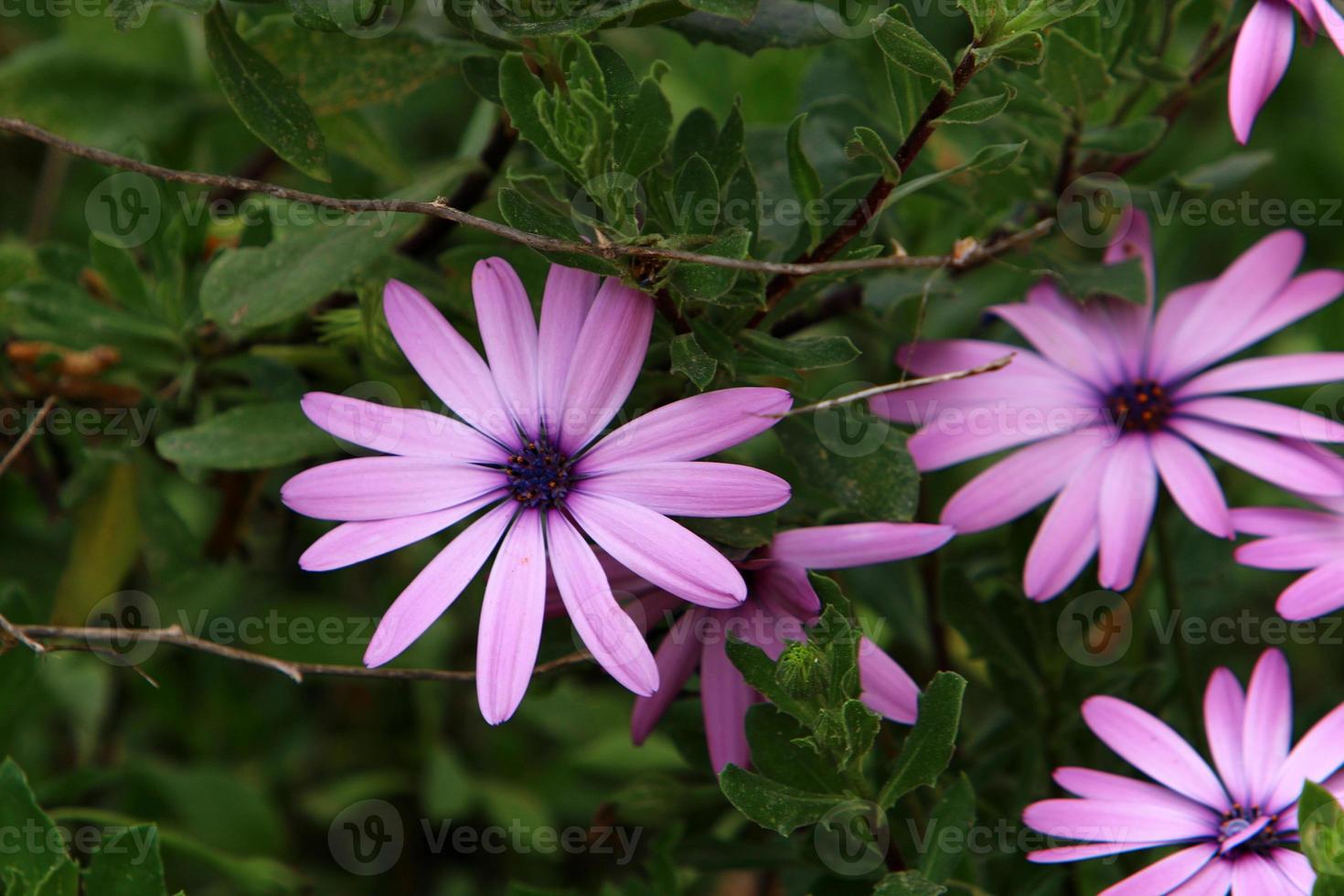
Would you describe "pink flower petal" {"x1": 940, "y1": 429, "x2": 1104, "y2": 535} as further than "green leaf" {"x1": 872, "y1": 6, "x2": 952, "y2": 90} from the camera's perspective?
Yes

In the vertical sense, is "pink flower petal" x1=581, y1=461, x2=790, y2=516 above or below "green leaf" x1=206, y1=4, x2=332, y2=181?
below

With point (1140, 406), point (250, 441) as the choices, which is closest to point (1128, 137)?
point (1140, 406)

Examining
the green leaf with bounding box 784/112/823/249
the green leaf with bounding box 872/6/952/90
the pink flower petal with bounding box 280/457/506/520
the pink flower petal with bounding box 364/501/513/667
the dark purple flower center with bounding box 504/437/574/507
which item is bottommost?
the pink flower petal with bounding box 364/501/513/667

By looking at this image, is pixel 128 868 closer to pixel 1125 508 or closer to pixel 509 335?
pixel 509 335

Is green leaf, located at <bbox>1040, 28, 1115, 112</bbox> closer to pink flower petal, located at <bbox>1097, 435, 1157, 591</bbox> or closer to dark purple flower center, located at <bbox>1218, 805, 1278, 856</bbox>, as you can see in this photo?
pink flower petal, located at <bbox>1097, 435, 1157, 591</bbox>
